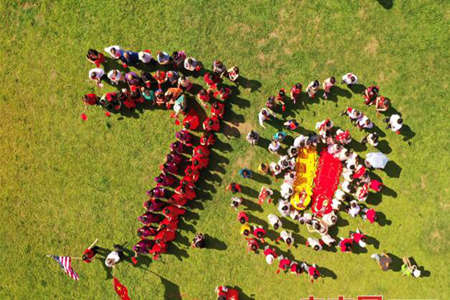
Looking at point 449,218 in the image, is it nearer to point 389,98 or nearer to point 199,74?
point 389,98

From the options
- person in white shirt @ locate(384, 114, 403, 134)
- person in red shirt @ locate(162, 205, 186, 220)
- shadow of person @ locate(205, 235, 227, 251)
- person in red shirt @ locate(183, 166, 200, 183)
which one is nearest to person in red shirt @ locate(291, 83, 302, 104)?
person in white shirt @ locate(384, 114, 403, 134)

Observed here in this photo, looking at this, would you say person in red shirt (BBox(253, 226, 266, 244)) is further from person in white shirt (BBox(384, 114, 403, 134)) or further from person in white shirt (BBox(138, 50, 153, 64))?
person in white shirt (BBox(138, 50, 153, 64))

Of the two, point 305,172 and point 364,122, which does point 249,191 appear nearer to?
point 305,172

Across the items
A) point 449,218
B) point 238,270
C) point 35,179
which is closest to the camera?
point 449,218

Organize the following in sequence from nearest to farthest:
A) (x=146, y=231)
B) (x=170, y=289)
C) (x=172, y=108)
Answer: (x=146, y=231)
(x=170, y=289)
(x=172, y=108)

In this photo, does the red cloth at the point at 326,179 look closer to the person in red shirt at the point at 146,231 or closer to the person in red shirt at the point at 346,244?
the person in red shirt at the point at 346,244

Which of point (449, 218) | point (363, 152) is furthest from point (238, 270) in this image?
point (449, 218)

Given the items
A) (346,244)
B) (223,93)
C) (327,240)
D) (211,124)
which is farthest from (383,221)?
(223,93)
